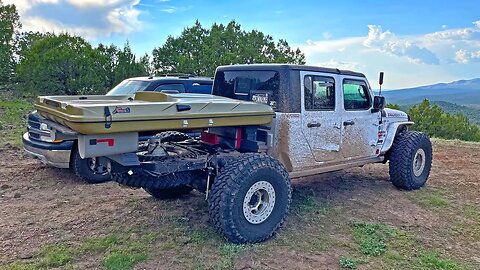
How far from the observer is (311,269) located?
12.3 ft

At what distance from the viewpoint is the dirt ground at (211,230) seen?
3.85 m

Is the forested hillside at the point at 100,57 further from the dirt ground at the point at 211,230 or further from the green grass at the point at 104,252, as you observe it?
the green grass at the point at 104,252

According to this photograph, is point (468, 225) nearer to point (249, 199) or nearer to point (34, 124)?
point (249, 199)

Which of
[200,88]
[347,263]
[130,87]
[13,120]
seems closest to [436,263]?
[347,263]

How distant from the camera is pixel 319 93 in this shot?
16.6 ft

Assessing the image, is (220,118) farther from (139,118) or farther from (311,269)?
(311,269)

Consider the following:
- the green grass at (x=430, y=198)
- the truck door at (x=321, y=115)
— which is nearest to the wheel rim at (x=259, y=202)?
the truck door at (x=321, y=115)

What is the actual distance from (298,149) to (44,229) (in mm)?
2937

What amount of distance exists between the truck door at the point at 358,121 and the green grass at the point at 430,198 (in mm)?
881

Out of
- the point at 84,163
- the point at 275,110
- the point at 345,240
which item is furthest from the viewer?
the point at 84,163

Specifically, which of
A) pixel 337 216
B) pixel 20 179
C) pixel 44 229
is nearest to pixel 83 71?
pixel 20 179

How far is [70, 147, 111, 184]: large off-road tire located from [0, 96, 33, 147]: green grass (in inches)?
138

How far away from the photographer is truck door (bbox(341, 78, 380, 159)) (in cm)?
543

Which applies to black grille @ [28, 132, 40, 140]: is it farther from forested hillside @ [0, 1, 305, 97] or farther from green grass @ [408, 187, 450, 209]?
forested hillside @ [0, 1, 305, 97]
